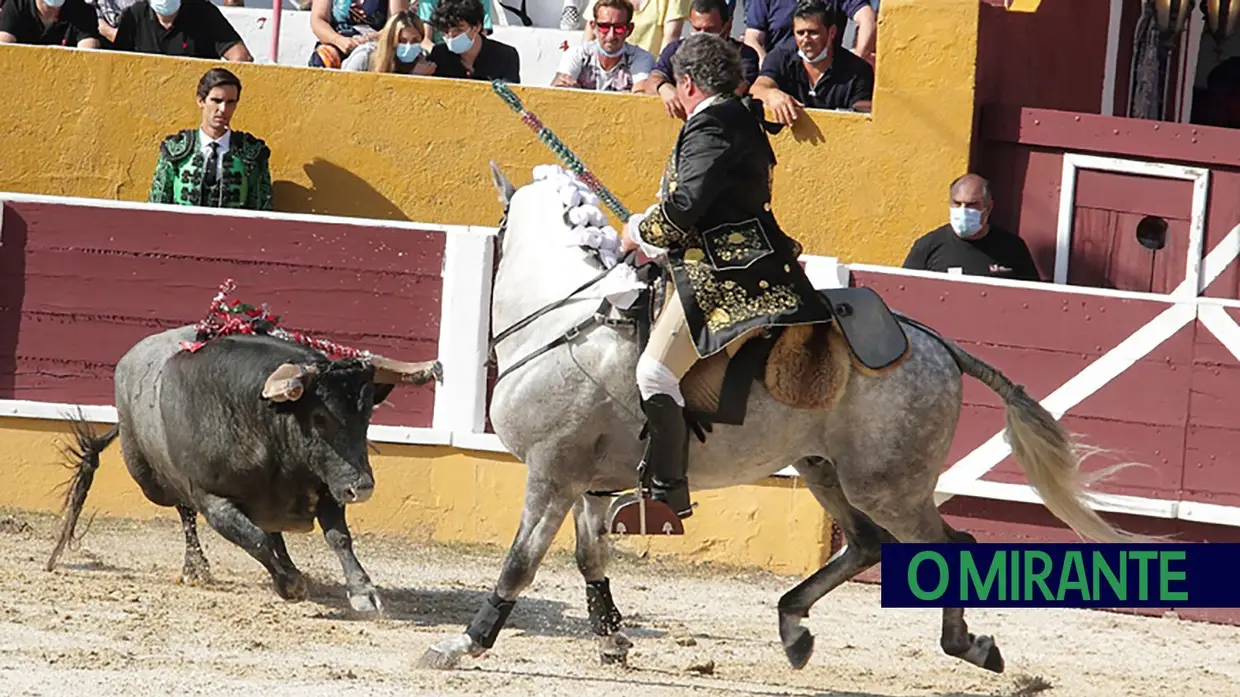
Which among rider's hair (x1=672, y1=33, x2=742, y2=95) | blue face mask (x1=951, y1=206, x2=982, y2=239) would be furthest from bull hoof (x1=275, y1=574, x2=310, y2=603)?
blue face mask (x1=951, y1=206, x2=982, y2=239)

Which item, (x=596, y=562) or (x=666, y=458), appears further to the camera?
(x=596, y=562)

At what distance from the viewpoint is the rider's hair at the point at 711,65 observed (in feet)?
22.6

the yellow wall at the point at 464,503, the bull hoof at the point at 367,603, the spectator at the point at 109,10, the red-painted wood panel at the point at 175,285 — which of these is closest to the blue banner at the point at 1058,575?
the bull hoof at the point at 367,603

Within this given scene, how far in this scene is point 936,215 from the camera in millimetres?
10312

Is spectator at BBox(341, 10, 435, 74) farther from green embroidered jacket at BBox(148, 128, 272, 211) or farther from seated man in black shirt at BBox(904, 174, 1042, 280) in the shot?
seated man in black shirt at BBox(904, 174, 1042, 280)

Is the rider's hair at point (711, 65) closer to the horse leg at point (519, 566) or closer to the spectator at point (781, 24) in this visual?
the horse leg at point (519, 566)

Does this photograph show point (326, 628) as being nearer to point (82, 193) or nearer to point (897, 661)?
point (897, 661)

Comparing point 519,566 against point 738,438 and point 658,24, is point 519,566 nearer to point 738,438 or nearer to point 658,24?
point 738,438

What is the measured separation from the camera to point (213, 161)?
33.5 ft

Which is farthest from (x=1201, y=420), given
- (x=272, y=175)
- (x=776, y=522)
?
(x=272, y=175)

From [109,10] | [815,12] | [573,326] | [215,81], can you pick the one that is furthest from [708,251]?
[109,10]

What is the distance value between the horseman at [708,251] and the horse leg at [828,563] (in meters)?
0.57

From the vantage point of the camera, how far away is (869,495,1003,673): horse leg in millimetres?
7176

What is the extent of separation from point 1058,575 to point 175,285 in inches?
192
